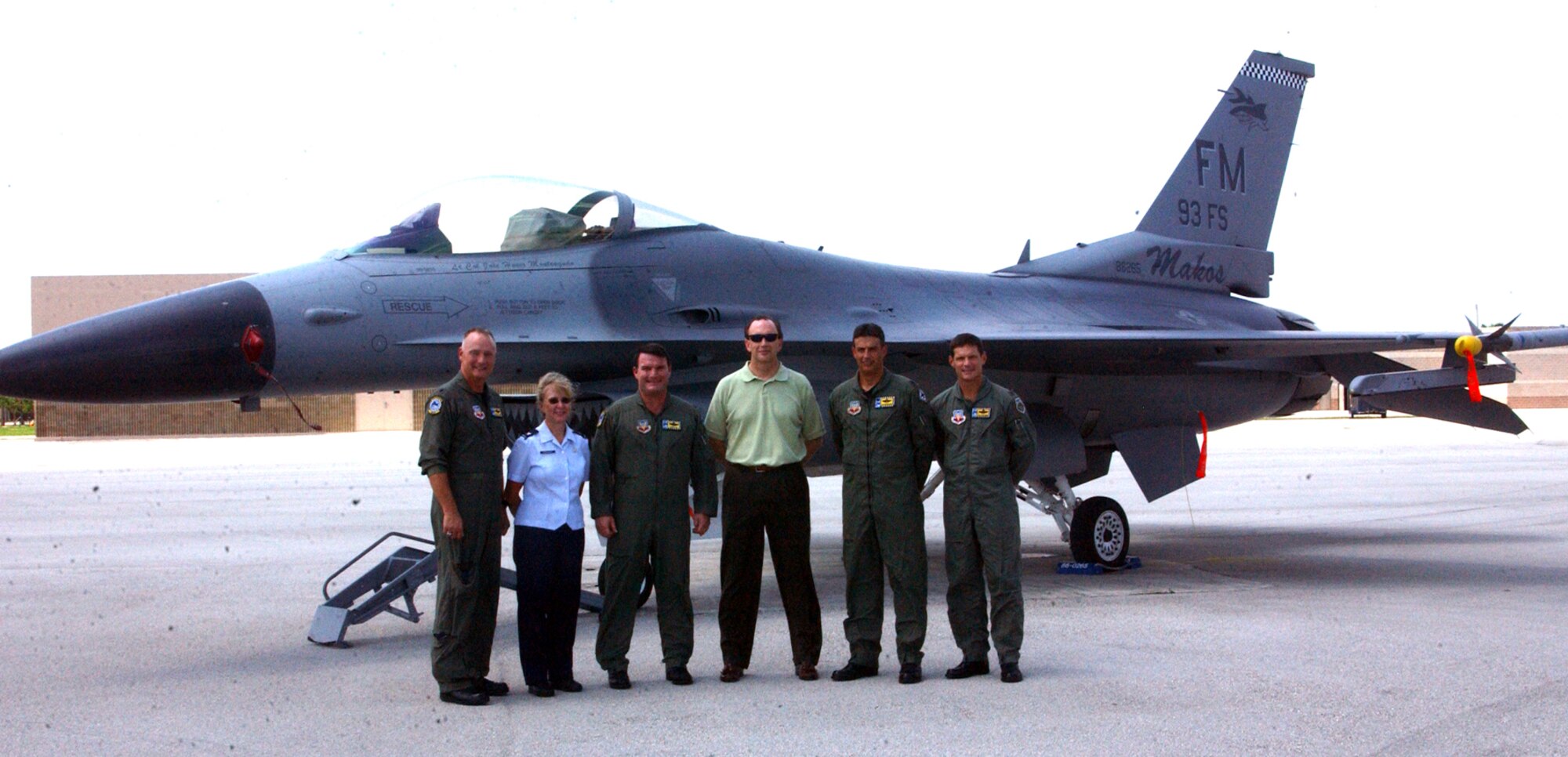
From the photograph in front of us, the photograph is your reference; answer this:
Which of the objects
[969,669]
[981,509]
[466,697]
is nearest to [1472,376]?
[981,509]

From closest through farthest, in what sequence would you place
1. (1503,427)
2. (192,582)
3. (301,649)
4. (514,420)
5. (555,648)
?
(555,648) → (301,649) → (514,420) → (192,582) → (1503,427)

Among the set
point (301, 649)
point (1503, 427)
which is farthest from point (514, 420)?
point (1503, 427)

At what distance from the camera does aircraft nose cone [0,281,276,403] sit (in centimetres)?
747

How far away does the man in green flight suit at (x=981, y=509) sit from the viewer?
20.8 ft

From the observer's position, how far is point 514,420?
344 inches

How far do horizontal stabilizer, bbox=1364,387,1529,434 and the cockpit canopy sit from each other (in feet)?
19.1

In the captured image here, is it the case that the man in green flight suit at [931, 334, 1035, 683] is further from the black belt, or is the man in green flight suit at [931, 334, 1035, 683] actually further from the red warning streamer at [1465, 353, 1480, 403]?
the red warning streamer at [1465, 353, 1480, 403]

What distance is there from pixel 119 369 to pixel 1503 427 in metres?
10.0

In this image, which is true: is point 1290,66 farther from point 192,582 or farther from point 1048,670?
point 192,582

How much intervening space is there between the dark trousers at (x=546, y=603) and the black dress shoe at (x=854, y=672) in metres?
1.23

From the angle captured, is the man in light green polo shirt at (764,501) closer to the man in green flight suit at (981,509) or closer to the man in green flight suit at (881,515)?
the man in green flight suit at (881,515)

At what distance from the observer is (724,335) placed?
30.5ft

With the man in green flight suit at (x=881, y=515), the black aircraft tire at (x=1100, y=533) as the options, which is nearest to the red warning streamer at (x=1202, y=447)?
the black aircraft tire at (x=1100, y=533)

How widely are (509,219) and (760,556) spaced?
374cm
